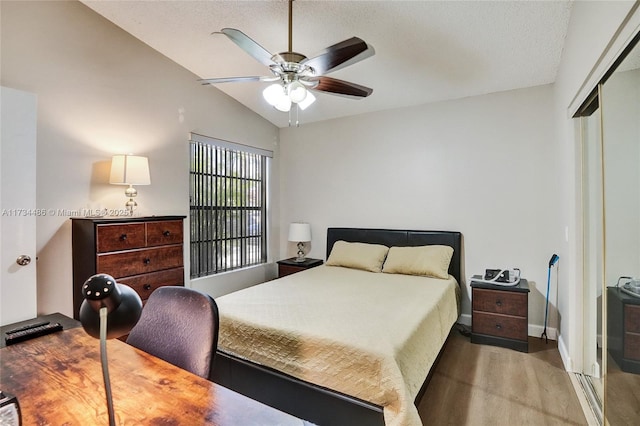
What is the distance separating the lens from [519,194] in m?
3.31

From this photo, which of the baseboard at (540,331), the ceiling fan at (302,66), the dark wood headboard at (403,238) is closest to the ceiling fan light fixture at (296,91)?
the ceiling fan at (302,66)

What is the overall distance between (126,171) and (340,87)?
188 centimetres

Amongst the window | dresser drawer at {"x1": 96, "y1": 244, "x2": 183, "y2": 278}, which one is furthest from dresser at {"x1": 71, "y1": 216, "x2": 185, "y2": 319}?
the window

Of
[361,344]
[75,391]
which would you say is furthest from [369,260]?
[75,391]

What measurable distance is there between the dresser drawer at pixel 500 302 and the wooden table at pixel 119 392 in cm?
275

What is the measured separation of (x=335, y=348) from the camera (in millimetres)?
1744

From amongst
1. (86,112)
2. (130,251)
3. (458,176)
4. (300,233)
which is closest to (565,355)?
(458,176)

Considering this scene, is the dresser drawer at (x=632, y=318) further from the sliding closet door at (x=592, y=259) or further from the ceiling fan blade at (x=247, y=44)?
the ceiling fan blade at (x=247, y=44)

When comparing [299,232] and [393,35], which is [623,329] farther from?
[299,232]

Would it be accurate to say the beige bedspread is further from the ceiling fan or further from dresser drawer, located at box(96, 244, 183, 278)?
the ceiling fan

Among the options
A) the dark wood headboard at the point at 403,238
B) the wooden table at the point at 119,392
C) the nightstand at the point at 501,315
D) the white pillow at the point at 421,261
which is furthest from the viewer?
the dark wood headboard at the point at 403,238

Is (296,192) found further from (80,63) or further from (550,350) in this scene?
(550,350)

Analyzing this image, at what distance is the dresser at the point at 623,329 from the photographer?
155 cm

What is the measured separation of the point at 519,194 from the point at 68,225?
4097mm
